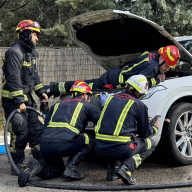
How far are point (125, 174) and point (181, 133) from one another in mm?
1251

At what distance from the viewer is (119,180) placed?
17.2ft

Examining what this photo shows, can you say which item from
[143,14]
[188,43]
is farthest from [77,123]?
[143,14]

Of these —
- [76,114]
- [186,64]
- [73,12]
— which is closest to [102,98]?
[76,114]

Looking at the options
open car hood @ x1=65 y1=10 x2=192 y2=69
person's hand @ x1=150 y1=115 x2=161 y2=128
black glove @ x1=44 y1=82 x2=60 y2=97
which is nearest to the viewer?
person's hand @ x1=150 y1=115 x2=161 y2=128

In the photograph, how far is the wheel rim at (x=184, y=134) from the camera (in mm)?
5746

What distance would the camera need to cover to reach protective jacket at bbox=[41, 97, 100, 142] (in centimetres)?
513

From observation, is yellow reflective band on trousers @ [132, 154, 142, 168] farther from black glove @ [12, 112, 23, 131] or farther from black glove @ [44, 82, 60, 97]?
black glove @ [44, 82, 60, 97]

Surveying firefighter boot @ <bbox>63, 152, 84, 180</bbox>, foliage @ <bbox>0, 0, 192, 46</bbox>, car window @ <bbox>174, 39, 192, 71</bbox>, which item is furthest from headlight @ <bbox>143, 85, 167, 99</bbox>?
foliage @ <bbox>0, 0, 192, 46</bbox>

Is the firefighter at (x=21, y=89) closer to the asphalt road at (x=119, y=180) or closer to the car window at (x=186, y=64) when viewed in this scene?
the asphalt road at (x=119, y=180)

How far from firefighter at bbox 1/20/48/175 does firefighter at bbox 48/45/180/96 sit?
0.59 meters

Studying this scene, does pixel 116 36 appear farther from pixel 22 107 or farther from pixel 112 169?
pixel 112 169

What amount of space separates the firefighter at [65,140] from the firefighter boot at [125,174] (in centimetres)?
61

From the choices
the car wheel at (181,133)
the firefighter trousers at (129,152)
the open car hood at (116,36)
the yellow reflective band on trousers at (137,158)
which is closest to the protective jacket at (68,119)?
the firefighter trousers at (129,152)

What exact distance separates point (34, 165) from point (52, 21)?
869 inches
